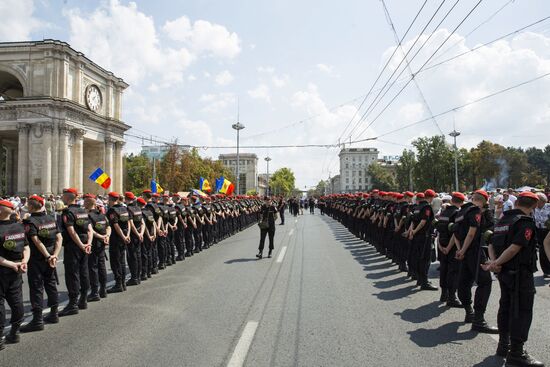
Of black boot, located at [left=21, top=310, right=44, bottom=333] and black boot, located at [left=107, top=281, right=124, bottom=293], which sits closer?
black boot, located at [left=21, top=310, right=44, bottom=333]

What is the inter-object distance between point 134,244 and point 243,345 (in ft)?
16.0

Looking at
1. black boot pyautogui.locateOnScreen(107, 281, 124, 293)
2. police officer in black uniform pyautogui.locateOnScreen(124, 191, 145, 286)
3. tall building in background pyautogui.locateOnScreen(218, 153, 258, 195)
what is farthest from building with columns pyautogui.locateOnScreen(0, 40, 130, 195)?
tall building in background pyautogui.locateOnScreen(218, 153, 258, 195)

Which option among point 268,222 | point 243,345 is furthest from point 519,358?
point 268,222

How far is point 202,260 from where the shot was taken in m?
12.4

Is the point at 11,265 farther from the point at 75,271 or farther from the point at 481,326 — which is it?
the point at 481,326

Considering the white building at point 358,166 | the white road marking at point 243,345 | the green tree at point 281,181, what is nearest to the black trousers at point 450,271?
the white road marking at point 243,345

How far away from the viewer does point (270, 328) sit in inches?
223

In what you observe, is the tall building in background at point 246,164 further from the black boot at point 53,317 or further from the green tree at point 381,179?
the black boot at point 53,317

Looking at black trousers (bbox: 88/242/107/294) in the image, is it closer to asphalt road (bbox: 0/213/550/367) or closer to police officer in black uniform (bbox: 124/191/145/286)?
asphalt road (bbox: 0/213/550/367)

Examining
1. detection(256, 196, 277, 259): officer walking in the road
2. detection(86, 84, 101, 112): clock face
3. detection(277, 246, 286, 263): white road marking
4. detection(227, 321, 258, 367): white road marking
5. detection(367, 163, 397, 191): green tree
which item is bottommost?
detection(277, 246, 286, 263): white road marking

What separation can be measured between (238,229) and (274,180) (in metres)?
124

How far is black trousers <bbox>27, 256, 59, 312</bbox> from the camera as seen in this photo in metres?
5.98

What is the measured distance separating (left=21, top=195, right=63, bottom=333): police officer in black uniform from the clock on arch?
40504 millimetres

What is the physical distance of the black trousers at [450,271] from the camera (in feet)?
22.9
